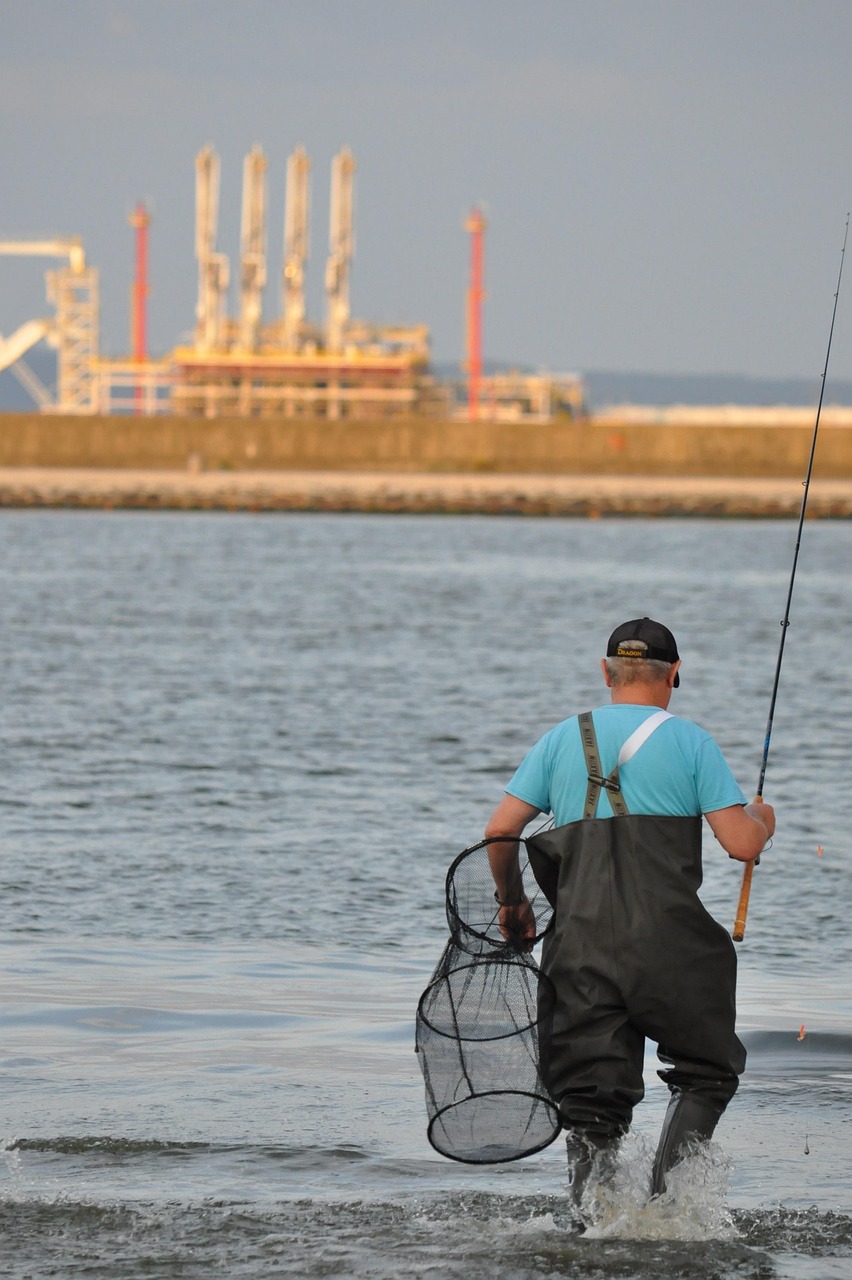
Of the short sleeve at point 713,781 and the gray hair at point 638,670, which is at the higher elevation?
the gray hair at point 638,670

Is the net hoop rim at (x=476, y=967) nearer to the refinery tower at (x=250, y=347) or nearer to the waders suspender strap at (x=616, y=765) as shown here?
the waders suspender strap at (x=616, y=765)

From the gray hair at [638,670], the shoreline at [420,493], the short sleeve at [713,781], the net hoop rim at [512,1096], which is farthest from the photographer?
the shoreline at [420,493]

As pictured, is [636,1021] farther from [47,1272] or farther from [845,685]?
[845,685]

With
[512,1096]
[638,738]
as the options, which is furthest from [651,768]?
[512,1096]

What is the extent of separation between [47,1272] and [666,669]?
2.07 m

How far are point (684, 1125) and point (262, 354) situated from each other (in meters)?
103

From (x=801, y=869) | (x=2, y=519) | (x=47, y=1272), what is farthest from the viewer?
(x=2, y=519)

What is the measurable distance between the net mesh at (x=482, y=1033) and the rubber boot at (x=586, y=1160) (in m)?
0.07

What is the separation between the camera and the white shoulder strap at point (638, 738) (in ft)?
15.2

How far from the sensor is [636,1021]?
4.67 metres

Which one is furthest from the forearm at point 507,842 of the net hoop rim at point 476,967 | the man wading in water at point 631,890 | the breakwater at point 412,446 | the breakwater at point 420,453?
the breakwater at point 412,446

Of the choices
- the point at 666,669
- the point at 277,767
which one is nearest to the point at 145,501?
the point at 277,767

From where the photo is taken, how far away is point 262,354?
106 meters

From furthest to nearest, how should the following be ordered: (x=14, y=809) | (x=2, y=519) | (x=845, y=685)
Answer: (x=2, y=519) → (x=845, y=685) → (x=14, y=809)
